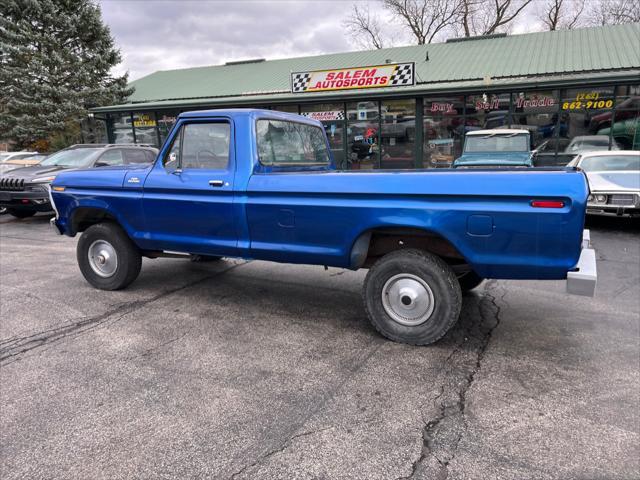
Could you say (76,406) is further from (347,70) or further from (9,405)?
(347,70)

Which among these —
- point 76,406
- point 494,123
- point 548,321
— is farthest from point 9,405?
point 494,123

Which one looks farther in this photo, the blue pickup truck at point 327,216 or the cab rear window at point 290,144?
the cab rear window at point 290,144

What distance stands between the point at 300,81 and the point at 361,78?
2603mm

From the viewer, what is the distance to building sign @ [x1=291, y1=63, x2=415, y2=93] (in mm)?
16469

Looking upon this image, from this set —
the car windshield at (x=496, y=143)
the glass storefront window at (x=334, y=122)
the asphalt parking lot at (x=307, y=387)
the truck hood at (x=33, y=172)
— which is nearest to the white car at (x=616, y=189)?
the car windshield at (x=496, y=143)

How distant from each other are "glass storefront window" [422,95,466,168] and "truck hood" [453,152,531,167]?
5668mm

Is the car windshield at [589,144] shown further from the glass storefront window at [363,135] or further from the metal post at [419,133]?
the glass storefront window at [363,135]

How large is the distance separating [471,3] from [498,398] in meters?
37.7

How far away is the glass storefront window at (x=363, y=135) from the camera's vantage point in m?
17.2

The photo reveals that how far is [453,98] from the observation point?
1612cm

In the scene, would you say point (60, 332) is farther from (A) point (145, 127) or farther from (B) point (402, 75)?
(A) point (145, 127)

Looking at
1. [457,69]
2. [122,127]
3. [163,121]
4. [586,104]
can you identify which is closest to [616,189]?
[586,104]

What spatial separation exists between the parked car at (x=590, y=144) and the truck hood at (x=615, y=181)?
6389mm

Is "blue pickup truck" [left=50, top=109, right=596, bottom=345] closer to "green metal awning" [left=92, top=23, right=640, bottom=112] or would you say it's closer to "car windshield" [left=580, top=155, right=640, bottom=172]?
"car windshield" [left=580, top=155, right=640, bottom=172]
